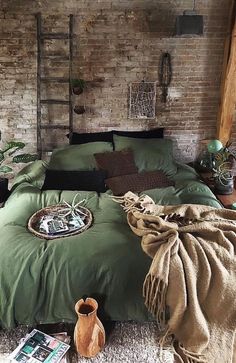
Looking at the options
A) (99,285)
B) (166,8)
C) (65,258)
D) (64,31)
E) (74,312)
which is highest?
(166,8)

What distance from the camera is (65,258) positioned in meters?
2.06

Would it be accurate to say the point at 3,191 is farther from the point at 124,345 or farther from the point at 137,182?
the point at 124,345

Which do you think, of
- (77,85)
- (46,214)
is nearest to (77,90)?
(77,85)

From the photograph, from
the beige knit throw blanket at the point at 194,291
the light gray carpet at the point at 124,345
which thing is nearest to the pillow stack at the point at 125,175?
the beige knit throw blanket at the point at 194,291

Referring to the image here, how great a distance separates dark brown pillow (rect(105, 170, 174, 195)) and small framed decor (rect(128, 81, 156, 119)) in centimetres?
99

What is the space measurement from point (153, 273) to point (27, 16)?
308cm

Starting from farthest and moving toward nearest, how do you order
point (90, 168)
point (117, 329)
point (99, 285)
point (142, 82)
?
point (142, 82)
point (90, 168)
point (117, 329)
point (99, 285)

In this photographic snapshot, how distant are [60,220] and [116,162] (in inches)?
44.5

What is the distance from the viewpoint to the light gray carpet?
2027 millimetres

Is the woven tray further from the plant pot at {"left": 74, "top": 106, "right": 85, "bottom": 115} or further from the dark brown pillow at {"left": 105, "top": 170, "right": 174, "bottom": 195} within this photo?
the plant pot at {"left": 74, "top": 106, "right": 85, "bottom": 115}

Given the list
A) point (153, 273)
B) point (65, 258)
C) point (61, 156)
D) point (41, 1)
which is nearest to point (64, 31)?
point (41, 1)

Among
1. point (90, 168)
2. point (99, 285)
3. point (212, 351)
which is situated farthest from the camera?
point (90, 168)

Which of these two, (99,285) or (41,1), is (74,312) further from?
(41,1)

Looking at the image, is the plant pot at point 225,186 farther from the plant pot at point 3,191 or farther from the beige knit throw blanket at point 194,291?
the plant pot at point 3,191
